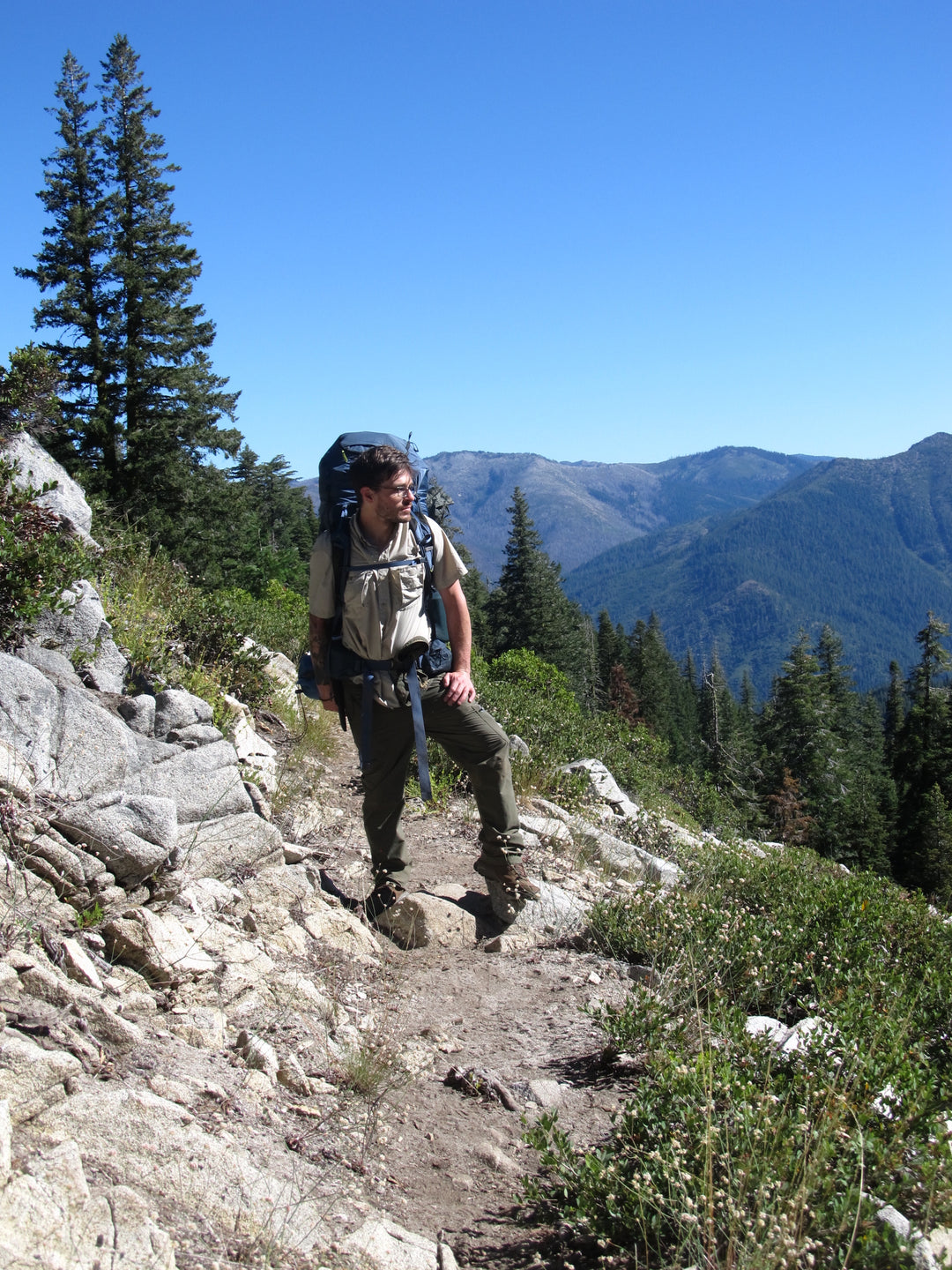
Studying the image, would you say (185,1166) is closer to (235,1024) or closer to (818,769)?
(235,1024)

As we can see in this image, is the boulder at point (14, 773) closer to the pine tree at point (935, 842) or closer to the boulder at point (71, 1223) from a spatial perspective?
the boulder at point (71, 1223)

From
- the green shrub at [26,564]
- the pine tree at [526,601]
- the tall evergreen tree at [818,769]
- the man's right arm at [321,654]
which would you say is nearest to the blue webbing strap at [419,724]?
the man's right arm at [321,654]

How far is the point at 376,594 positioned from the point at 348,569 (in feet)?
0.69

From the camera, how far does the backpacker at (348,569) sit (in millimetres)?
4328

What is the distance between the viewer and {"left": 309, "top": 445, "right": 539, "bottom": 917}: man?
14.1 feet

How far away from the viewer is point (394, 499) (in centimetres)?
416

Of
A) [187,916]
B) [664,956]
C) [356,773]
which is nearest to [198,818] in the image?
[187,916]

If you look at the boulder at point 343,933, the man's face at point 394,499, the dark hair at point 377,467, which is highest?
the dark hair at point 377,467

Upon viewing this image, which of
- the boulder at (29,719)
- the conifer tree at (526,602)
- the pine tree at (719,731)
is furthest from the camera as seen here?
the conifer tree at (526,602)

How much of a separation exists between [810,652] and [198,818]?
5012 cm

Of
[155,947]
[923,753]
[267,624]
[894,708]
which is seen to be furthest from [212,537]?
[894,708]

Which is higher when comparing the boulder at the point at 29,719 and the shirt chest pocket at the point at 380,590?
the shirt chest pocket at the point at 380,590

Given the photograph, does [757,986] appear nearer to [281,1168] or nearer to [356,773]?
[281,1168]

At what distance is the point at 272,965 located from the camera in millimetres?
3672
